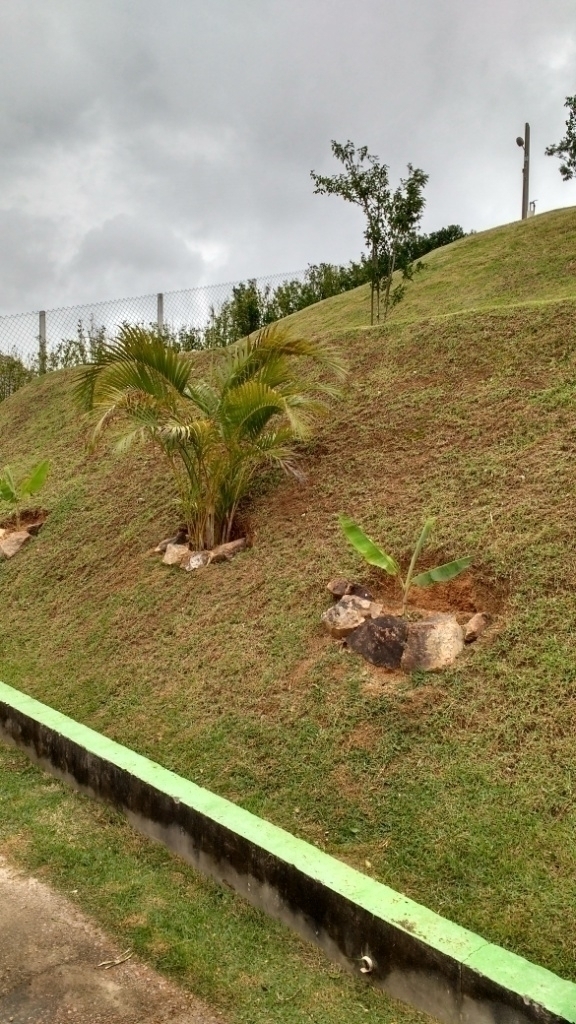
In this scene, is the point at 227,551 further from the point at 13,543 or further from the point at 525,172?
the point at 525,172

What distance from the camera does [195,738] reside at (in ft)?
14.5

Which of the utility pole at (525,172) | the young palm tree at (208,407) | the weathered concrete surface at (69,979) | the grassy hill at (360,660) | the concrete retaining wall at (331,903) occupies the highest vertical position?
the utility pole at (525,172)

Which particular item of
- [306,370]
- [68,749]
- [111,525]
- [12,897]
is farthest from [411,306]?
[12,897]

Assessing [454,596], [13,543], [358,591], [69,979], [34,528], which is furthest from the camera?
[34,528]

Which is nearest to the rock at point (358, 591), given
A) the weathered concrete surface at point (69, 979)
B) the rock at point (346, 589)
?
the rock at point (346, 589)

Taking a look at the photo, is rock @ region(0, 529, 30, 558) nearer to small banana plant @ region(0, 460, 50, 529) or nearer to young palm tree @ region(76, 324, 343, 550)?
small banana plant @ region(0, 460, 50, 529)

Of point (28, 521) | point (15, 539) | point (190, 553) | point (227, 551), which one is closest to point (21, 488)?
point (28, 521)

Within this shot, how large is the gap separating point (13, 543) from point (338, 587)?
13.6ft

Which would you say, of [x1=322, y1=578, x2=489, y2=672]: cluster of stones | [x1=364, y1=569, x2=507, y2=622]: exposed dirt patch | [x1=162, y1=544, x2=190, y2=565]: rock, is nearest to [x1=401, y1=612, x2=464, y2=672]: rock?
[x1=322, y1=578, x2=489, y2=672]: cluster of stones

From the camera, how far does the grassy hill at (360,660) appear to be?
10.9ft

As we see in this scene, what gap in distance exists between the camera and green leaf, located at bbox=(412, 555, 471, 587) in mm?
4340

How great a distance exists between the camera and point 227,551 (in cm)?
595

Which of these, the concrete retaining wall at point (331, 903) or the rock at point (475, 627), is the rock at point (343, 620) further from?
the concrete retaining wall at point (331, 903)

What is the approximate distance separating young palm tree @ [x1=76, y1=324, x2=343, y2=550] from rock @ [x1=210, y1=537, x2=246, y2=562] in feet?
0.43
